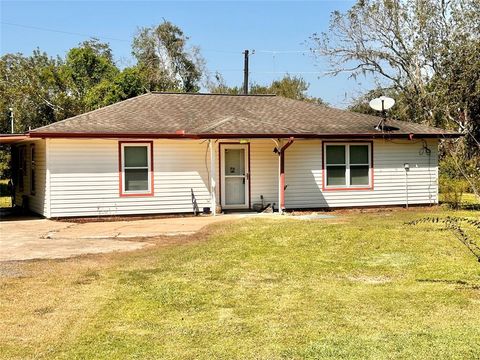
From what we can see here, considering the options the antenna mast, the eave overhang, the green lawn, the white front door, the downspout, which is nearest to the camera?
the green lawn

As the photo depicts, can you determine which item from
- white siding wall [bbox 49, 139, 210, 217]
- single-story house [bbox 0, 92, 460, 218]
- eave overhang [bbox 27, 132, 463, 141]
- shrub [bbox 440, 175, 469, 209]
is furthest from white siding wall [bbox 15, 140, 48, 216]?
shrub [bbox 440, 175, 469, 209]

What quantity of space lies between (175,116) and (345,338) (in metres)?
14.0

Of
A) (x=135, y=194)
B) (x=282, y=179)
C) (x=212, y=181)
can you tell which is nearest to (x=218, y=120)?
(x=212, y=181)

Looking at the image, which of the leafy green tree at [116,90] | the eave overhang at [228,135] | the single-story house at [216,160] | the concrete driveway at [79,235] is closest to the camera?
the concrete driveway at [79,235]

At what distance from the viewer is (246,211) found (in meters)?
17.8

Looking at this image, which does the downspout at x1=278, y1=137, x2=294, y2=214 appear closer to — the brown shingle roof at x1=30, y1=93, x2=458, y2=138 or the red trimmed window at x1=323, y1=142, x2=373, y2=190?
the brown shingle roof at x1=30, y1=93, x2=458, y2=138

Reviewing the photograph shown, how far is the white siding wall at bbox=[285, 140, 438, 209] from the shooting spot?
1808 centimetres

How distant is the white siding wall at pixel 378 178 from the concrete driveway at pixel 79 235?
2913 mm

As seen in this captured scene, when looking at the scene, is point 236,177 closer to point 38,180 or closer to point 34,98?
point 38,180

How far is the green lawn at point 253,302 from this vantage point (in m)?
5.09

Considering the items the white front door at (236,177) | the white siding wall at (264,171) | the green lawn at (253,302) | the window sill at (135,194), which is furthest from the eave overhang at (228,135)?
the green lawn at (253,302)

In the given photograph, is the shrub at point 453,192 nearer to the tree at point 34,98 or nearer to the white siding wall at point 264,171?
the white siding wall at point 264,171

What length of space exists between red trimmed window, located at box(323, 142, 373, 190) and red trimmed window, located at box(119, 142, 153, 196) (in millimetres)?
5653

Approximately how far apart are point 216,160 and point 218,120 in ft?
5.30
